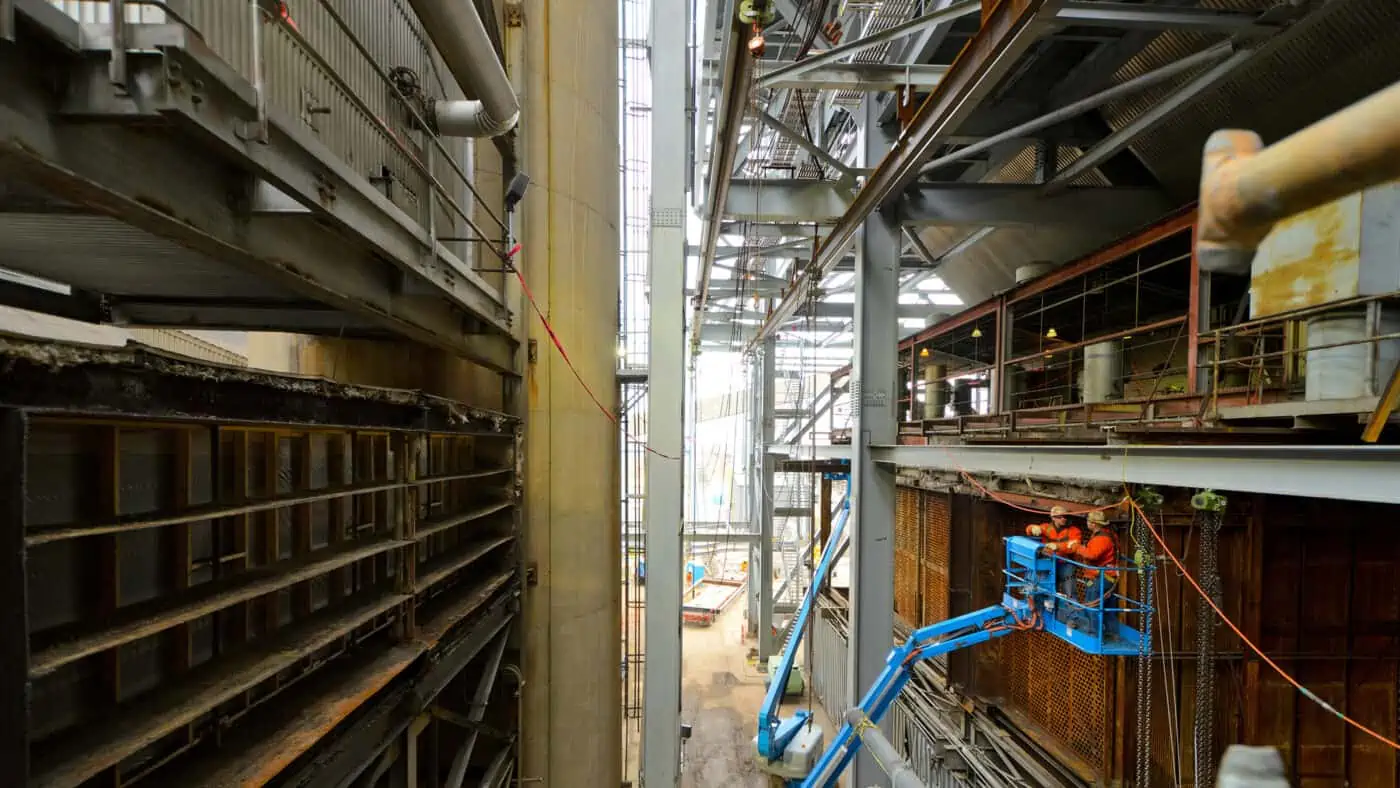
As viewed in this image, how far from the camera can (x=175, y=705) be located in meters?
1.79

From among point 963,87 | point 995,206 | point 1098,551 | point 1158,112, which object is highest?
point 1158,112

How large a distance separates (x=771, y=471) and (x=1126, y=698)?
25.9ft

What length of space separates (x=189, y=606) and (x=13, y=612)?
0.61 meters

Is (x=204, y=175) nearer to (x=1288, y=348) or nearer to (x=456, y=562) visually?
(x=456, y=562)

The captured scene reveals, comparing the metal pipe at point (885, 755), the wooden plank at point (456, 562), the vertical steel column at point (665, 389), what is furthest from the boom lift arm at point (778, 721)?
the wooden plank at point (456, 562)

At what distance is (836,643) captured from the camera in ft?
38.2

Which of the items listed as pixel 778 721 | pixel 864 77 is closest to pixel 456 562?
pixel 864 77

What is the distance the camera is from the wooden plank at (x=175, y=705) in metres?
1.46

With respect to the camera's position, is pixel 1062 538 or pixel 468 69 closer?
pixel 468 69

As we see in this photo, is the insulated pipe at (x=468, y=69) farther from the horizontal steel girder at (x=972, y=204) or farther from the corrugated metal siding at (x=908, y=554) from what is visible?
the corrugated metal siding at (x=908, y=554)

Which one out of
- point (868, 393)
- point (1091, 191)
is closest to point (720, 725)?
point (868, 393)

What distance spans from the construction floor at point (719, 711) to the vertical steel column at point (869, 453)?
3.24 metres

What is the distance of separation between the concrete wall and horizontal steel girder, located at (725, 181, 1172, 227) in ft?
6.92

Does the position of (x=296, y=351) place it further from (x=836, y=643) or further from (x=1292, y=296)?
(x=836, y=643)
